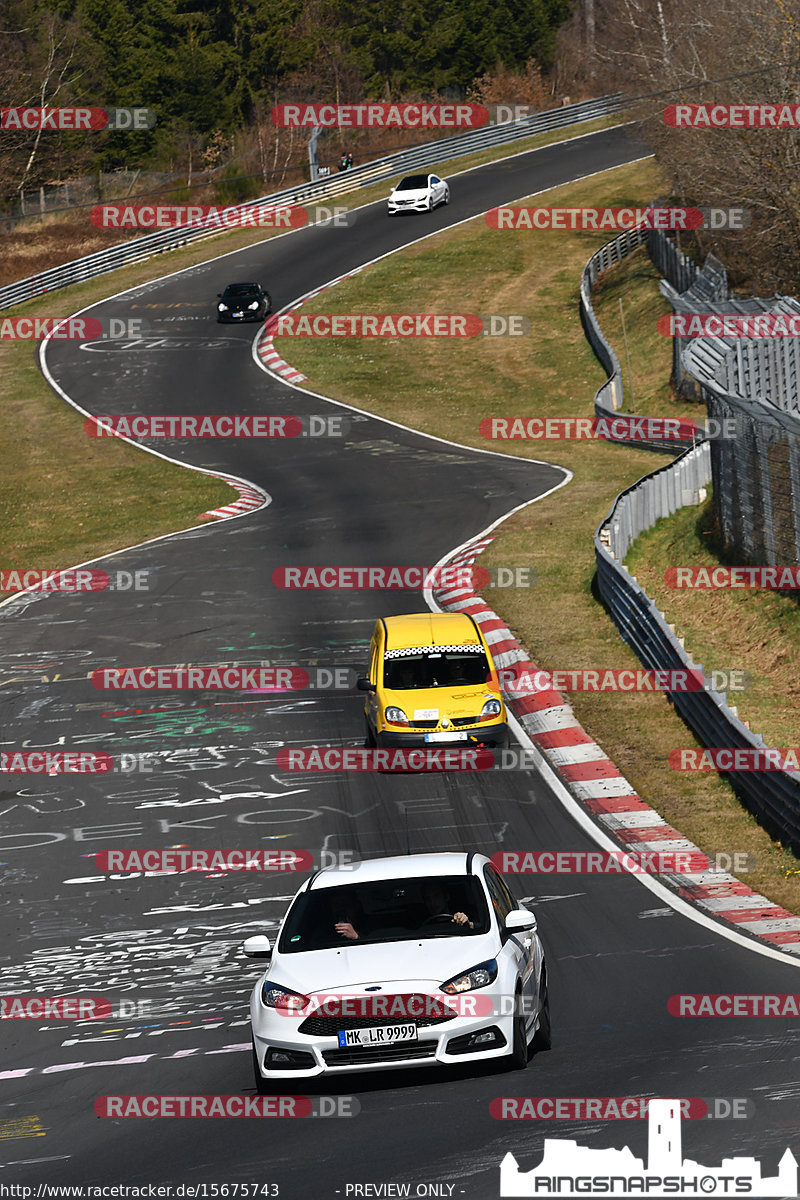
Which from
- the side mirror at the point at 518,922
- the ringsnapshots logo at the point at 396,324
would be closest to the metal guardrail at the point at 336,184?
the ringsnapshots logo at the point at 396,324

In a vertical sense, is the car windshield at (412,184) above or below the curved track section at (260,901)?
above

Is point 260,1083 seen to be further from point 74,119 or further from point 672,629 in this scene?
point 74,119

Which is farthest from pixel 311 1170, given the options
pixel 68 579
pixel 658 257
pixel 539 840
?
pixel 658 257

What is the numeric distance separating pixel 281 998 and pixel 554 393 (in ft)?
134

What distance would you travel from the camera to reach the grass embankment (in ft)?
64.0

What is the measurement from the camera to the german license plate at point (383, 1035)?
9.76 m

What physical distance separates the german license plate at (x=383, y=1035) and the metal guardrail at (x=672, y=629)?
7.06 m

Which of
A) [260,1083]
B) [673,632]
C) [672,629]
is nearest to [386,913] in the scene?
[260,1083]

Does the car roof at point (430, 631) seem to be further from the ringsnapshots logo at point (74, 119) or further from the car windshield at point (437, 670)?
the ringsnapshots logo at point (74, 119)

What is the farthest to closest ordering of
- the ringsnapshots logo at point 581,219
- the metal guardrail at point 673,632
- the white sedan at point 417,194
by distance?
the white sedan at point 417,194 < the ringsnapshots logo at point 581,219 < the metal guardrail at point 673,632

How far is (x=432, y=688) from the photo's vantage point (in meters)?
20.0

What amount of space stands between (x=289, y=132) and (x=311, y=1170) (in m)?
84.3

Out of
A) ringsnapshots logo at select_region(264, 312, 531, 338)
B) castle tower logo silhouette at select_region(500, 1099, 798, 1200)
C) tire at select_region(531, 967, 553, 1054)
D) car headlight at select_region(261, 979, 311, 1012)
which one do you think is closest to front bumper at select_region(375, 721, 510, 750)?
tire at select_region(531, 967, 553, 1054)

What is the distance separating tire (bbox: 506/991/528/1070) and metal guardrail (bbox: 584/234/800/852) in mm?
6389
